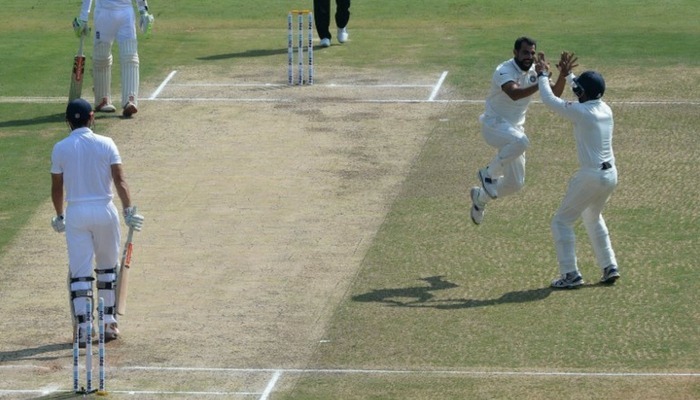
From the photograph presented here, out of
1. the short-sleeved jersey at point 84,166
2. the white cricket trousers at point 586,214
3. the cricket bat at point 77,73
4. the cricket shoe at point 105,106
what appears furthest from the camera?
the cricket shoe at point 105,106

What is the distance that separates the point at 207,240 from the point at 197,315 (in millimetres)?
2541

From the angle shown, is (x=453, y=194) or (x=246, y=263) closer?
(x=246, y=263)

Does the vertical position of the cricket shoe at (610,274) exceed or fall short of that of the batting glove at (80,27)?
it falls short

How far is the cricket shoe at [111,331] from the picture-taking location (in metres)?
13.7

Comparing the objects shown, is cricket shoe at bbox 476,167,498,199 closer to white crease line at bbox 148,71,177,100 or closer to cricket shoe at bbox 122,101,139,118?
cricket shoe at bbox 122,101,139,118

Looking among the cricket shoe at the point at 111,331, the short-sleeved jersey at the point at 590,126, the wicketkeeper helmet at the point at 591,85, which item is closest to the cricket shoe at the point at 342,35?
the short-sleeved jersey at the point at 590,126

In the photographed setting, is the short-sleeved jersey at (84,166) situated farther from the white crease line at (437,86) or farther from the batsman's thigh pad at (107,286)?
the white crease line at (437,86)

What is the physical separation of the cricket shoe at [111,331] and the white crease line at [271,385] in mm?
1784

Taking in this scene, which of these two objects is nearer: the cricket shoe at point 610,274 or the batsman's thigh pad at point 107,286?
the batsman's thigh pad at point 107,286

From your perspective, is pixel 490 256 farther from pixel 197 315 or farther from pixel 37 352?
pixel 37 352

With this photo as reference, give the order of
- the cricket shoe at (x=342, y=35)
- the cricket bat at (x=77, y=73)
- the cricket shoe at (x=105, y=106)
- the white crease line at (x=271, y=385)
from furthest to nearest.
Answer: the cricket shoe at (x=342, y=35) → the cricket shoe at (x=105, y=106) → the cricket bat at (x=77, y=73) → the white crease line at (x=271, y=385)

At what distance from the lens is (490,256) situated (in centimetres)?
1617

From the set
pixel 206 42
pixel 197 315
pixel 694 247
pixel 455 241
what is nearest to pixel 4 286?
pixel 197 315

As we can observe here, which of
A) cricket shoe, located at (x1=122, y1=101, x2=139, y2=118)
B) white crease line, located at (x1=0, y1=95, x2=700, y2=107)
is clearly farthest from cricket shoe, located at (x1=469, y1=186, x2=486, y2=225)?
cricket shoe, located at (x1=122, y1=101, x2=139, y2=118)
